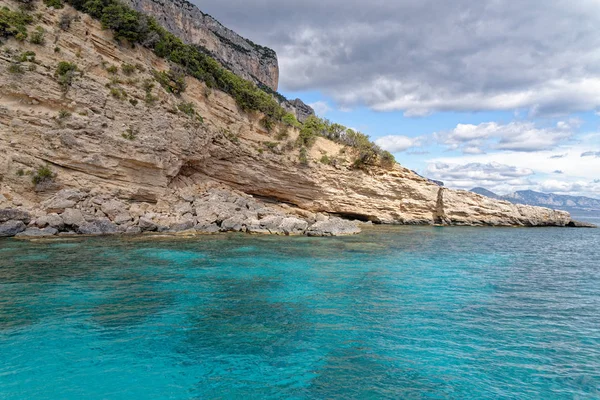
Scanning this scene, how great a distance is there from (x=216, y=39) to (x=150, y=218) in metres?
62.5

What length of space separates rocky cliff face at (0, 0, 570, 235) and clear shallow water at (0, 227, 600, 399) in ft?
24.0

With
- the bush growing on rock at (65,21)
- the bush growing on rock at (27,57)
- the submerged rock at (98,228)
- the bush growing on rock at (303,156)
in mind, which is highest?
the bush growing on rock at (65,21)

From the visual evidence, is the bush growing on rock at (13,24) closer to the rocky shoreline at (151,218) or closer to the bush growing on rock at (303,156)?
the rocky shoreline at (151,218)

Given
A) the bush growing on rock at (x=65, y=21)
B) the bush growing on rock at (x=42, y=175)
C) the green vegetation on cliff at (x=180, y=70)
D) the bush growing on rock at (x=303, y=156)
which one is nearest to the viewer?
the bush growing on rock at (x=42, y=175)

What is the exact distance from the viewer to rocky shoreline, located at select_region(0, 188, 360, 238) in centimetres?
2159

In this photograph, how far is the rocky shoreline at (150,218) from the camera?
21.6 meters

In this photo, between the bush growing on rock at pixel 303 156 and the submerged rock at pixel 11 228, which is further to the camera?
the bush growing on rock at pixel 303 156

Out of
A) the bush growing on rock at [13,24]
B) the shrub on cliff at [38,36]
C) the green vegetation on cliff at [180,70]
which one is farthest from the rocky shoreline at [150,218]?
the bush growing on rock at [13,24]

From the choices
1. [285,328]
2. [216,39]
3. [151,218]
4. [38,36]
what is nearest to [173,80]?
[38,36]

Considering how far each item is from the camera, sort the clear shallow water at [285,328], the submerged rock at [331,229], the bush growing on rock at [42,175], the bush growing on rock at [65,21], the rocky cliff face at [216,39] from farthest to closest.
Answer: the rocky cliff face at [216,39]
the submerged rock at [331,229]
the bush growing on rock at [65,21]
the bush growing on rock at [42,175]
the clear shallow water at [285,328]

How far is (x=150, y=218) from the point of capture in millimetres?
25391

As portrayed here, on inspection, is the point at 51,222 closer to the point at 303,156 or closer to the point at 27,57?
the point at 27,57

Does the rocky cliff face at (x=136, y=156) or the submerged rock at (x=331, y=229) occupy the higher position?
the rocky cliff face at (x=136, y=156)

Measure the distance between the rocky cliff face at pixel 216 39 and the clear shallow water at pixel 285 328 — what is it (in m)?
56.4
